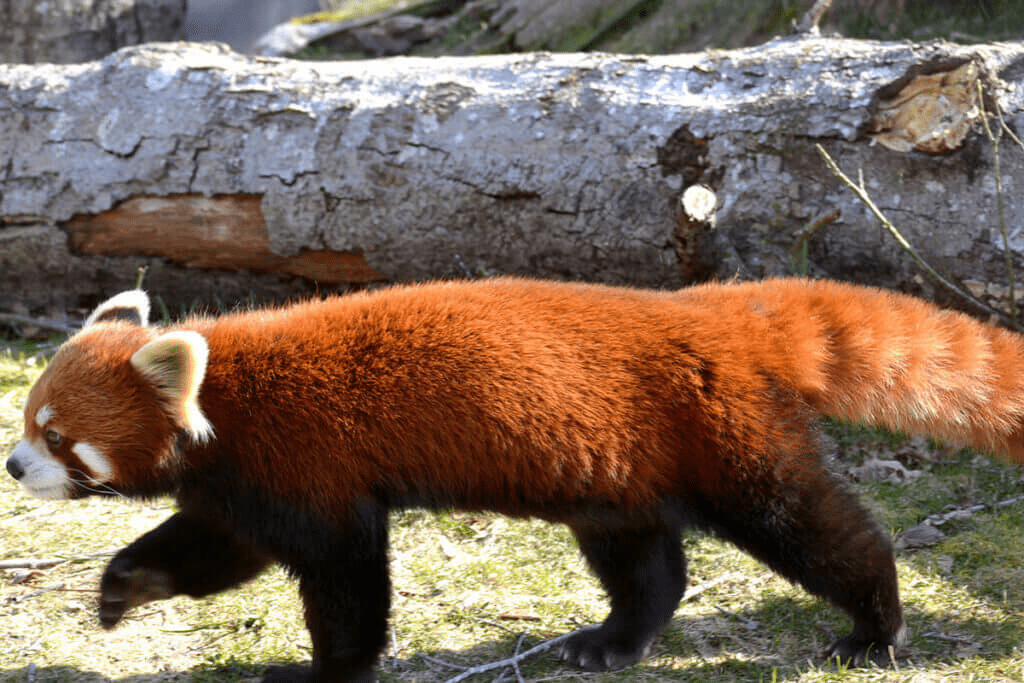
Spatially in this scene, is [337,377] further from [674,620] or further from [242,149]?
[242,149]

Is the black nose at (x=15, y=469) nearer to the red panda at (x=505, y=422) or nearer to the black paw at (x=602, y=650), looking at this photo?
the red panda at (x=505, y=422)

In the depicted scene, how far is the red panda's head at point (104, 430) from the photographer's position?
2541 millimetres

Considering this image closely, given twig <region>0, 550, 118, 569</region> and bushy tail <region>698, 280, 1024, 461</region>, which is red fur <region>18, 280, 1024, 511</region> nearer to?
bushy tail <region>698, 280, 1024, 461</region>

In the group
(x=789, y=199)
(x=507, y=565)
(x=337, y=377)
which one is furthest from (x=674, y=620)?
(x=789, y=199)

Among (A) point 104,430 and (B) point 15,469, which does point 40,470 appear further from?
(A) point 104,430

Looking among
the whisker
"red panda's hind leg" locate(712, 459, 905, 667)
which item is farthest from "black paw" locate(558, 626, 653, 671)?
the whisker

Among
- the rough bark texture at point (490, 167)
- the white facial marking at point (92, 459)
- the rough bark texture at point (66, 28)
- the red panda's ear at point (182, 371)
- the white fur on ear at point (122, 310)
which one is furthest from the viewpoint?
the rough bark texture at point (66, 28)

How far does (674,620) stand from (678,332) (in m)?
1.00

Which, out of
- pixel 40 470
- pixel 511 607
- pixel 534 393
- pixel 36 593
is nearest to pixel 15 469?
pixel 40 470

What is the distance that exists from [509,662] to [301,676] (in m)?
0.57

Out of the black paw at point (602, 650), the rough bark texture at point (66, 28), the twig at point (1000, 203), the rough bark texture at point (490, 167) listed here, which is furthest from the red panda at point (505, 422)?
the rough bark texture at point (66, 28)

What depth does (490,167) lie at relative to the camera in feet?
14.1

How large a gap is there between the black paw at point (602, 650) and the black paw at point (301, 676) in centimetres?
59

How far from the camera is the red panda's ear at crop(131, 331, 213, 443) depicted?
96.3 inches
